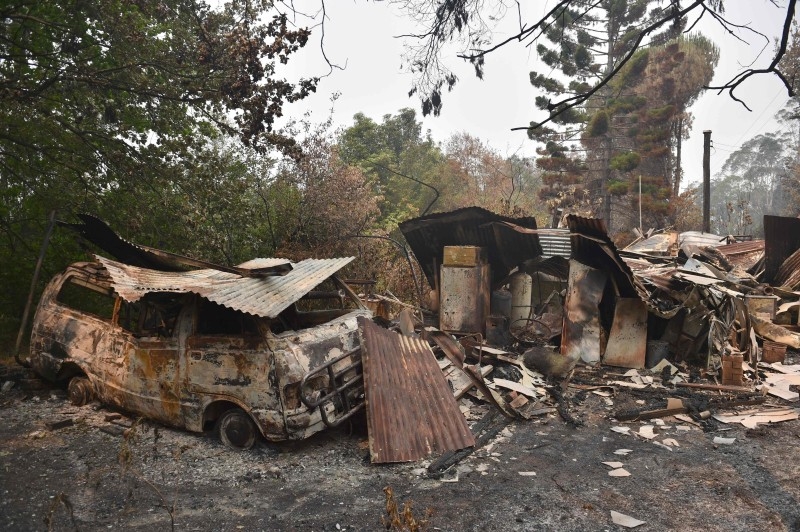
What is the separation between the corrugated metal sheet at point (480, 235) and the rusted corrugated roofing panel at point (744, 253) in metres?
7.23

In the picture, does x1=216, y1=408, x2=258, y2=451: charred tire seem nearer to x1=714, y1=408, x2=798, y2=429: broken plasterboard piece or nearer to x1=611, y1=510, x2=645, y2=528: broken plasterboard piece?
x1=611, y1=510, x2=645, y2=528: broken plasterboard piece

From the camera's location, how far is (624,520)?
405cm

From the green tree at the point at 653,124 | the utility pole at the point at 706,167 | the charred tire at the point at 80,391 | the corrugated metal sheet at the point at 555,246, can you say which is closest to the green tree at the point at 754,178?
the green tree at the point at 653,124

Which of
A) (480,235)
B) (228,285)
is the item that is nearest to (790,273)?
(480,235)

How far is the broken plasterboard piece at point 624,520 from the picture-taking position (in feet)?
13.1

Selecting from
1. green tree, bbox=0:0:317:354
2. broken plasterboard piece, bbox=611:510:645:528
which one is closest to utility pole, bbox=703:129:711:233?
green tree, bbox=0:0:317:354

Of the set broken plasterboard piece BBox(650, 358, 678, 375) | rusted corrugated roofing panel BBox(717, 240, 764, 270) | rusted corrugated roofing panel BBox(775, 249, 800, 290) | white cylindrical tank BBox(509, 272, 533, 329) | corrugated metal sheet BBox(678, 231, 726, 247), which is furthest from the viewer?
corrugated metal sheet BBox(678, 231, 726, 247)

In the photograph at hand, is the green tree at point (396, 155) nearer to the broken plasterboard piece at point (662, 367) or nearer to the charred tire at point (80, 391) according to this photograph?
the broken plasterboard piece at point (662, 367)

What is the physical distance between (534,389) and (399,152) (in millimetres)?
29268

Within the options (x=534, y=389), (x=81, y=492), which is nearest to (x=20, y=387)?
(x=81, y=492)

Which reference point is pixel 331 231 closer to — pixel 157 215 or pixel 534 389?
pixel 157 215

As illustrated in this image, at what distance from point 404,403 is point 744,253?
13266mm

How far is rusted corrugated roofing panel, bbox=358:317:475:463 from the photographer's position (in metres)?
5.02

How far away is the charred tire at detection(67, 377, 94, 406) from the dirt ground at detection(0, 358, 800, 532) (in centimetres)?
16
